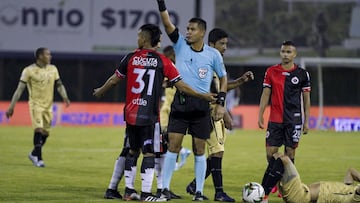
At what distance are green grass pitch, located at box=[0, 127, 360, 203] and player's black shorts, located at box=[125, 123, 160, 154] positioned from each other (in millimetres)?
918

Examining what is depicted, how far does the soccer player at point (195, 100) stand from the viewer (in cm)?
1366

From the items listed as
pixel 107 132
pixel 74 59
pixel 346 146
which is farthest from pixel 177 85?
pixel 74 59

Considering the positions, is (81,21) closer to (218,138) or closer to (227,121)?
(227,121)

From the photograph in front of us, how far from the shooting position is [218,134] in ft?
47.6

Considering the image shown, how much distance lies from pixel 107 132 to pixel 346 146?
9.12m

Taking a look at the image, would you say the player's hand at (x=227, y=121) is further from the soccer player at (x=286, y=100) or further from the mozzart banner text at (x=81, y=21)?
the mozzart banner text at (x=81, y=21)

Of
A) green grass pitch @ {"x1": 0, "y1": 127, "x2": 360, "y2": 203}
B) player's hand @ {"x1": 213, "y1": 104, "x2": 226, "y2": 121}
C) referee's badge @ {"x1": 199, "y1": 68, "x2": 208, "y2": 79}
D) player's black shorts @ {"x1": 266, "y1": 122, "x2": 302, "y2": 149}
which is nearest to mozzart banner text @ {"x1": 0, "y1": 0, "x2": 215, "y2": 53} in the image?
green grass pitch @ {"x1": 0, "y1": 127, "x2": 360, "y2": 203}

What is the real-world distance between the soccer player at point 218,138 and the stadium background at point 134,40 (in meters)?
24.4

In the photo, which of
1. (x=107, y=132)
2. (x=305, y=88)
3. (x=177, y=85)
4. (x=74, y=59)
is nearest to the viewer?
(x=177, y=85)

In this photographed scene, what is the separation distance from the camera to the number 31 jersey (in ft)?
43.4

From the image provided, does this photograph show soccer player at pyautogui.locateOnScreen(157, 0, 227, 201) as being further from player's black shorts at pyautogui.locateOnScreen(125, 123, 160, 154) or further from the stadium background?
the stadium background

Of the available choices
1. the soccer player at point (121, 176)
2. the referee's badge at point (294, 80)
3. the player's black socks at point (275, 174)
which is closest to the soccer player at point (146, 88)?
the soccer player at point (121, 176)

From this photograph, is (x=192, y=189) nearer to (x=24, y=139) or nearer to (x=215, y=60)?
(x=215, y=60)

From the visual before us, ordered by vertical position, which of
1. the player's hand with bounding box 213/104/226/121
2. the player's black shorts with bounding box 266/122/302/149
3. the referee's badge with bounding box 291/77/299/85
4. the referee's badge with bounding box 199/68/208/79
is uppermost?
the referee's badge with bounding box 199/68/208/79
